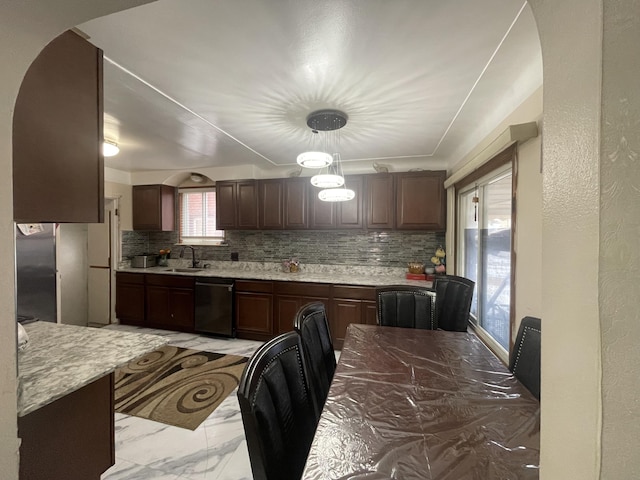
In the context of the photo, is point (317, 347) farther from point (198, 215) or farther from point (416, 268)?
point (198, 215)

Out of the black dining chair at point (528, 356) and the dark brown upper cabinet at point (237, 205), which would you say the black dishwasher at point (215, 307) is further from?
the black dining chair at point (528, 356)

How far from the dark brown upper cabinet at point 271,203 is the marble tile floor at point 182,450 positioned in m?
2.20

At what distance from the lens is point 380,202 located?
3404 millimetres

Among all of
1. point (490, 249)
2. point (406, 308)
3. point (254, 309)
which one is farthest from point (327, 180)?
point (254, 309)

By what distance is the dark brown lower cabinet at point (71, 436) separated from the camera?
1.03m

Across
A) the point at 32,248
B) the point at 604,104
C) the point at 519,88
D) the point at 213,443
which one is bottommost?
the point at 213,443

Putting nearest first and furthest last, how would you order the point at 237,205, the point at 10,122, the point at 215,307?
the point at 10,122
the point at 215,307
the point at 237,205

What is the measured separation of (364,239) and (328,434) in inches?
117

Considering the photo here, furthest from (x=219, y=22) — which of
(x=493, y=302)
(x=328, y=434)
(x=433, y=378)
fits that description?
(x=493, y=302)

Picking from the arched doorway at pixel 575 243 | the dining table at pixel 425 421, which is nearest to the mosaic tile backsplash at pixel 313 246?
the dining table at pixel 425 421

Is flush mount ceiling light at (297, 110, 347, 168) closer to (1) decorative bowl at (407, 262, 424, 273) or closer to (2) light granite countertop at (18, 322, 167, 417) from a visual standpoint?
(2) light granite countertop at (18, 322, 167, 417)

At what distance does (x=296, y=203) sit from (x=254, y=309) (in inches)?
59.3

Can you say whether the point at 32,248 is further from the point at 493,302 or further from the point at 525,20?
Result: the point at 493,302

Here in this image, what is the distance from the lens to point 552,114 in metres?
0.42
